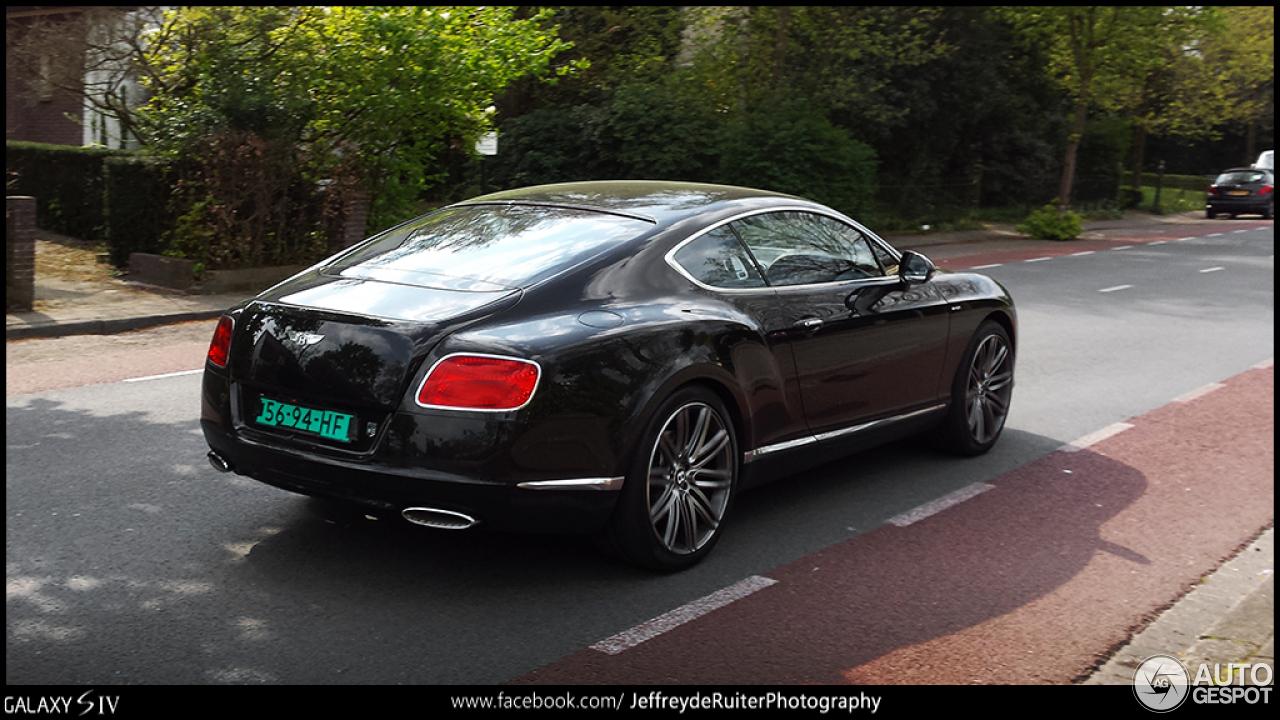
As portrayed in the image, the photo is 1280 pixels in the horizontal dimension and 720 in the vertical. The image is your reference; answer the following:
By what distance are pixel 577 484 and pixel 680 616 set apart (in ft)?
1.95

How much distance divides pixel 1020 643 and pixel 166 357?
25.8 ft

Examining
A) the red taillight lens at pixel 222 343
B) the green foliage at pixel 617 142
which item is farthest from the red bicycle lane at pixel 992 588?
the green foliage at pixel 617 142

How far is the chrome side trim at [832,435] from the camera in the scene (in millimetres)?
5216

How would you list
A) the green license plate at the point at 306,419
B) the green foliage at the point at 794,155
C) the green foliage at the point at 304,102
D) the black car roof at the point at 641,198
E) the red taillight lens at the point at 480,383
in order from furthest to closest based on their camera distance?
the green foliage at the point at 794,155 → the green foliage at the point at 304,102 → the black car roof at the point at 641,198 → the green license plate at the point at 306,419 → the red taillight lens at the point at 480,383

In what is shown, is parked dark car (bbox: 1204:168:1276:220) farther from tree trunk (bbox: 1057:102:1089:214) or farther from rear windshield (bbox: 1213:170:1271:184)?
tree trunk (bbox: 1057:102:1089:214)

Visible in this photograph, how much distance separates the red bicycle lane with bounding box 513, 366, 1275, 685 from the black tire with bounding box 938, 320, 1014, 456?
32 centimetres

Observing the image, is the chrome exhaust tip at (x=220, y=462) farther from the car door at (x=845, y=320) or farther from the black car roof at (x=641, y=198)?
the car door at (x=845, y=320)

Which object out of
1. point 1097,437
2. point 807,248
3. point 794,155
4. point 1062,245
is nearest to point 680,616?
point 807,248

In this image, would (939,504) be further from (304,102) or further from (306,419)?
(304,102)

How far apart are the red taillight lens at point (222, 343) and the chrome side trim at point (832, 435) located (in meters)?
2.12

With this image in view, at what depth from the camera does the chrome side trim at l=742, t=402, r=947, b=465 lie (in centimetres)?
522

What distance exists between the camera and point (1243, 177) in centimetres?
4166

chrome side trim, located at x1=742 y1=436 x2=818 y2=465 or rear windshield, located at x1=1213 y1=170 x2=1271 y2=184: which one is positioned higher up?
rear windshield, located at x1=1213 y1=170 x2=1271 y2=184

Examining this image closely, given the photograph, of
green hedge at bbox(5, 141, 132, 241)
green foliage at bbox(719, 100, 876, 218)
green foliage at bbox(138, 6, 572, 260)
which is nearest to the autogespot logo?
green foliage at bbox(138, 6, 572, 260)
